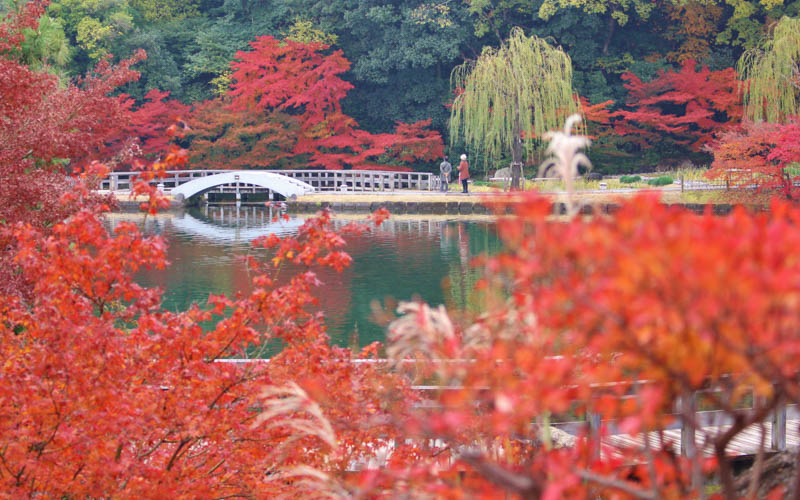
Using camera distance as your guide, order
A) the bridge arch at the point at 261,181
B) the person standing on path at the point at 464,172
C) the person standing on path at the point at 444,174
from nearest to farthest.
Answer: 1. the person standing on path at the point at 464,172
2. the person standing on path at the point at 444,174
3. the bridge arch at the point at 261,181

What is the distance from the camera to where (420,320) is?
201cm

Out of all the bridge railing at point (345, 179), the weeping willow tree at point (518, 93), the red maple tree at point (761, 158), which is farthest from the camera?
the bridge railing at point (345, 179)

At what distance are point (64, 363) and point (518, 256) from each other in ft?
8.19

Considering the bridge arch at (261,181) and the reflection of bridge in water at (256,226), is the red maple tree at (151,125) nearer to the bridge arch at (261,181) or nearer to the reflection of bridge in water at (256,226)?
the bridge arch at (261,181)

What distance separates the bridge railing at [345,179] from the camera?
91.7ft

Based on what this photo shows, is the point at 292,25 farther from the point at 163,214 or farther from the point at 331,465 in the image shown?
the point at 331,465

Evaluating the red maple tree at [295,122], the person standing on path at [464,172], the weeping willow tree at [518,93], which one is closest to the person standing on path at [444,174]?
the person standing on path at [464,172]

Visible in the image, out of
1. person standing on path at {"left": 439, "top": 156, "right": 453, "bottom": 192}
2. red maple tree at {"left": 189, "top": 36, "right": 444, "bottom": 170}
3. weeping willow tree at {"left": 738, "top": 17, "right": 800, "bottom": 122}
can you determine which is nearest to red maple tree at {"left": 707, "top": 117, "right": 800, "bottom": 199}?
weeping willow tree at {"left": 738, "top": 17, "right": 800, "bottom": 122}

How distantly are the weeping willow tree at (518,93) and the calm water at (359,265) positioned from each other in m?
3.60

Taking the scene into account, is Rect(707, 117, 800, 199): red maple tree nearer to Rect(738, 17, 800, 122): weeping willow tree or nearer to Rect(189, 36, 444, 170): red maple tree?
Rect(738, 17, 800, 122): weeping willow tree

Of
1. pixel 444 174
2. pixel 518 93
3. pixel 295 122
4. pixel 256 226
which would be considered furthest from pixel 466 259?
pixel 295 122

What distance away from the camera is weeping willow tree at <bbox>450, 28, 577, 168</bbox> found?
80.9 ft

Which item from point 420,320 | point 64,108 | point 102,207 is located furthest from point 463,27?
point 420,320

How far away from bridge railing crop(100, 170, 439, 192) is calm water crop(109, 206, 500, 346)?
3.99 m
